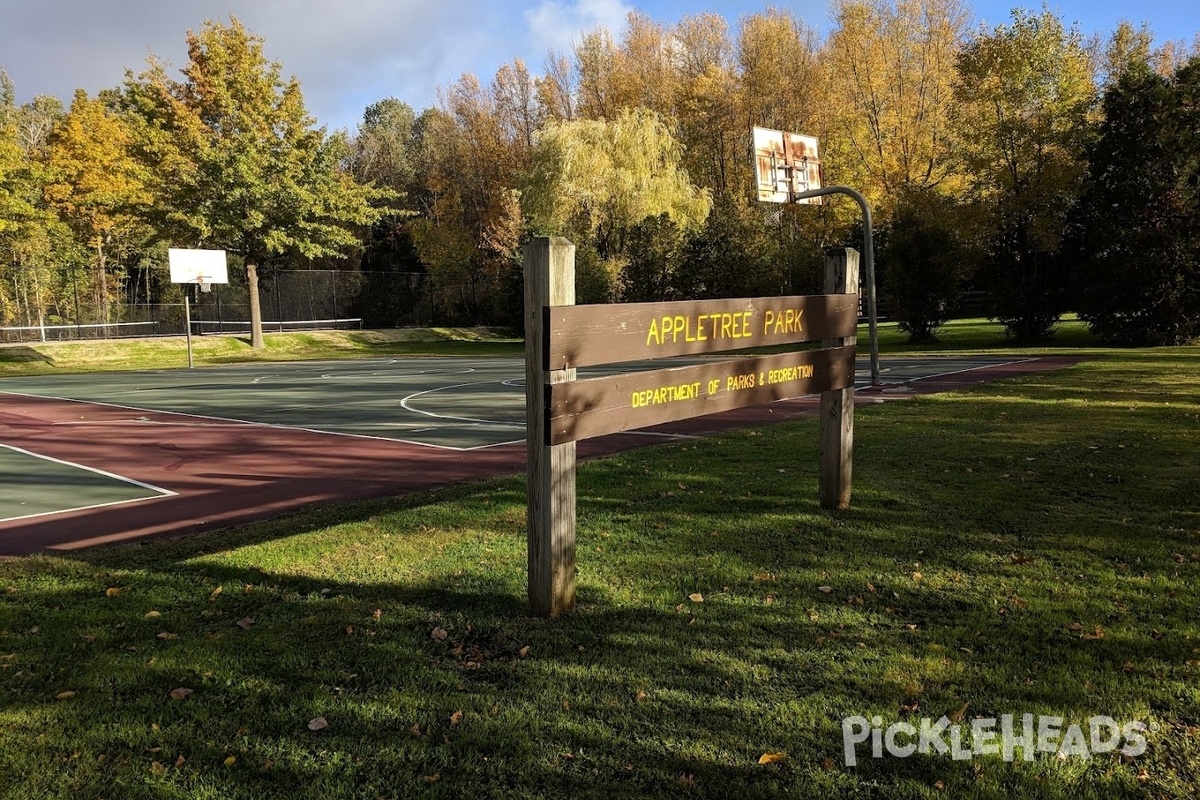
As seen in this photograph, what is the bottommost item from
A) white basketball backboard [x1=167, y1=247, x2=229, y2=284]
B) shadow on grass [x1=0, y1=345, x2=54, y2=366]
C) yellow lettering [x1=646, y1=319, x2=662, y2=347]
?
shadow on grass [x1=0, y1=345, x2=54, y2=366]

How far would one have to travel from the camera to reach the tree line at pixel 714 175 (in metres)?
27.7

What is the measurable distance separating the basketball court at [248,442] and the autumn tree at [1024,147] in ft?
34.7

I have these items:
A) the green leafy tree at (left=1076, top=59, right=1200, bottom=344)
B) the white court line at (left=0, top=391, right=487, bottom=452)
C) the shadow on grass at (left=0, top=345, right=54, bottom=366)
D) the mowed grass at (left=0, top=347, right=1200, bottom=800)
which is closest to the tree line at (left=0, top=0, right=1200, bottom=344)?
the green leafy tree at (left=1076, top=59, right=1200, bottom=344)

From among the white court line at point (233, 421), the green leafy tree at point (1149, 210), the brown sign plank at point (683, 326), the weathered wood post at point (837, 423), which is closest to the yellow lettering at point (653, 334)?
the brown sign plank at point (683, 326)

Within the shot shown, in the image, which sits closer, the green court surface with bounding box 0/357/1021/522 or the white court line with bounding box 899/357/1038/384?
the green court surface with bounding box 0/357/1021/522

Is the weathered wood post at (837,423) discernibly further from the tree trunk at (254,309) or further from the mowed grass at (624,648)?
the tree trunk at (254,309)

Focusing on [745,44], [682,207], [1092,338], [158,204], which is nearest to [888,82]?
[745,44]

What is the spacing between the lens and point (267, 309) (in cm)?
4125

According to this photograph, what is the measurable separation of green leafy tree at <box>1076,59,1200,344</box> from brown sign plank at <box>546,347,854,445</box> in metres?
25.8

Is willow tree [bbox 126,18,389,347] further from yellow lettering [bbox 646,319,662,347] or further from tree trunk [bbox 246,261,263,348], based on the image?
yellow lettering [bbox 646,319,662,347]

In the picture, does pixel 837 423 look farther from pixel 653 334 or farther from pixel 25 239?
pixel 25 239

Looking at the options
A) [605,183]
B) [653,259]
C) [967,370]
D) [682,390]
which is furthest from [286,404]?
[605,183]

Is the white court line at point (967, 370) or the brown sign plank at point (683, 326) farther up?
the brown sign plank at point (683, 326)

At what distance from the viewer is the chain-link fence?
115ft
